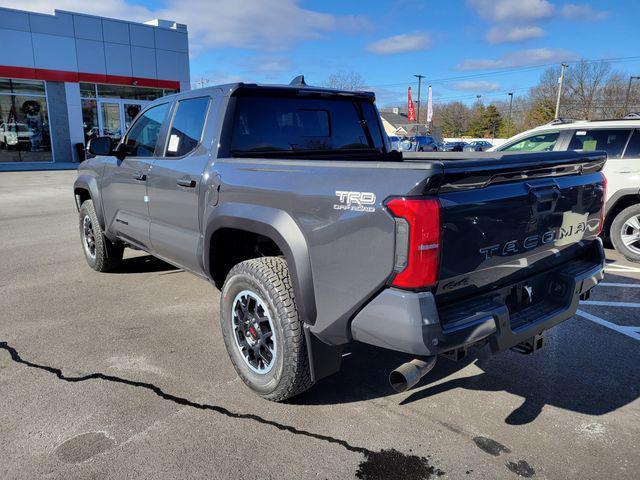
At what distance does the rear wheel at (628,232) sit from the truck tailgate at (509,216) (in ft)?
14.2

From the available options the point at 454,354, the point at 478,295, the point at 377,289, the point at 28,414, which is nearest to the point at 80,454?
the point at 28,414

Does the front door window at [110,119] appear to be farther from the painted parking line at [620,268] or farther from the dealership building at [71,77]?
the painted parking line at [620,268]

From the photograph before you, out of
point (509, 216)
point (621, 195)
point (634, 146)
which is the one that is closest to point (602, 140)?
point (634, 146)

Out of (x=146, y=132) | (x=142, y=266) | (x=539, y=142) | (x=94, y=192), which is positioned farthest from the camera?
(x=539, y=142)

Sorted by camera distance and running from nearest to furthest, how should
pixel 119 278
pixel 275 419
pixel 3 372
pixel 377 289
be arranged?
1. pixel 377 289
2. pixel 275 419
3. pixel 3 372
4. pixel 119 278

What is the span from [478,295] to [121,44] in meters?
25.3

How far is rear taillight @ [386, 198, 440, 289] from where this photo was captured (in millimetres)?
2205

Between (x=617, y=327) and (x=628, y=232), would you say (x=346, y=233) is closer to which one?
(x=617, y=327)

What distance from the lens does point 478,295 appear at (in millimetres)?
2602

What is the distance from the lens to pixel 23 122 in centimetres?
2219

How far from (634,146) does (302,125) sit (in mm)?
5262

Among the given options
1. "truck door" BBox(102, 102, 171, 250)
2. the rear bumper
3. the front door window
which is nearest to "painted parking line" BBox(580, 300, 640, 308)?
the rear bumper

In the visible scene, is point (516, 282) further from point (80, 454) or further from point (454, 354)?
point (80, 454)

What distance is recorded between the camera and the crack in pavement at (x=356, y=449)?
2.52 meters
